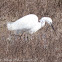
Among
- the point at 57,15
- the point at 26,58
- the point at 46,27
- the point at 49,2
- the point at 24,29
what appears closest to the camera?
the point at 26,58

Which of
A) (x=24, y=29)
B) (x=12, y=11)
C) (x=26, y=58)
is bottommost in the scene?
(x=26, y=58)

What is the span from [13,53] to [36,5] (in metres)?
3.08

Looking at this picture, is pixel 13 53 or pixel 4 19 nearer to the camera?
pixel 13 53

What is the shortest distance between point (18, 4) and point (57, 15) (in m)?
1.28

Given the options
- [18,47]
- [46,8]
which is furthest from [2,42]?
[46,8]

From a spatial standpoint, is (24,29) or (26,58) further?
(24,29)

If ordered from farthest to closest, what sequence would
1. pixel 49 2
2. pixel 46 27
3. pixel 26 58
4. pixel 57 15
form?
1. pixel 49 2
2. pixel 57 15
3. pixel 46 27
4. pixel 26 58

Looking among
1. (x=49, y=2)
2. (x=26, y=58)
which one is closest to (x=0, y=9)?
(x=49, y=2)

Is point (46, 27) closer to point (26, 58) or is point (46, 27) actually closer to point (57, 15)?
point (57, 15)

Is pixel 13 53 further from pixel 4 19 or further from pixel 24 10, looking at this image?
pixel 24 10

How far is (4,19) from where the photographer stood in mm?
6953

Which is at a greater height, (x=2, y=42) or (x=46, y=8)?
(x=46, y=8)

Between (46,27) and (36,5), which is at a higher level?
(36,5)

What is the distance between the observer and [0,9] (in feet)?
24.3
